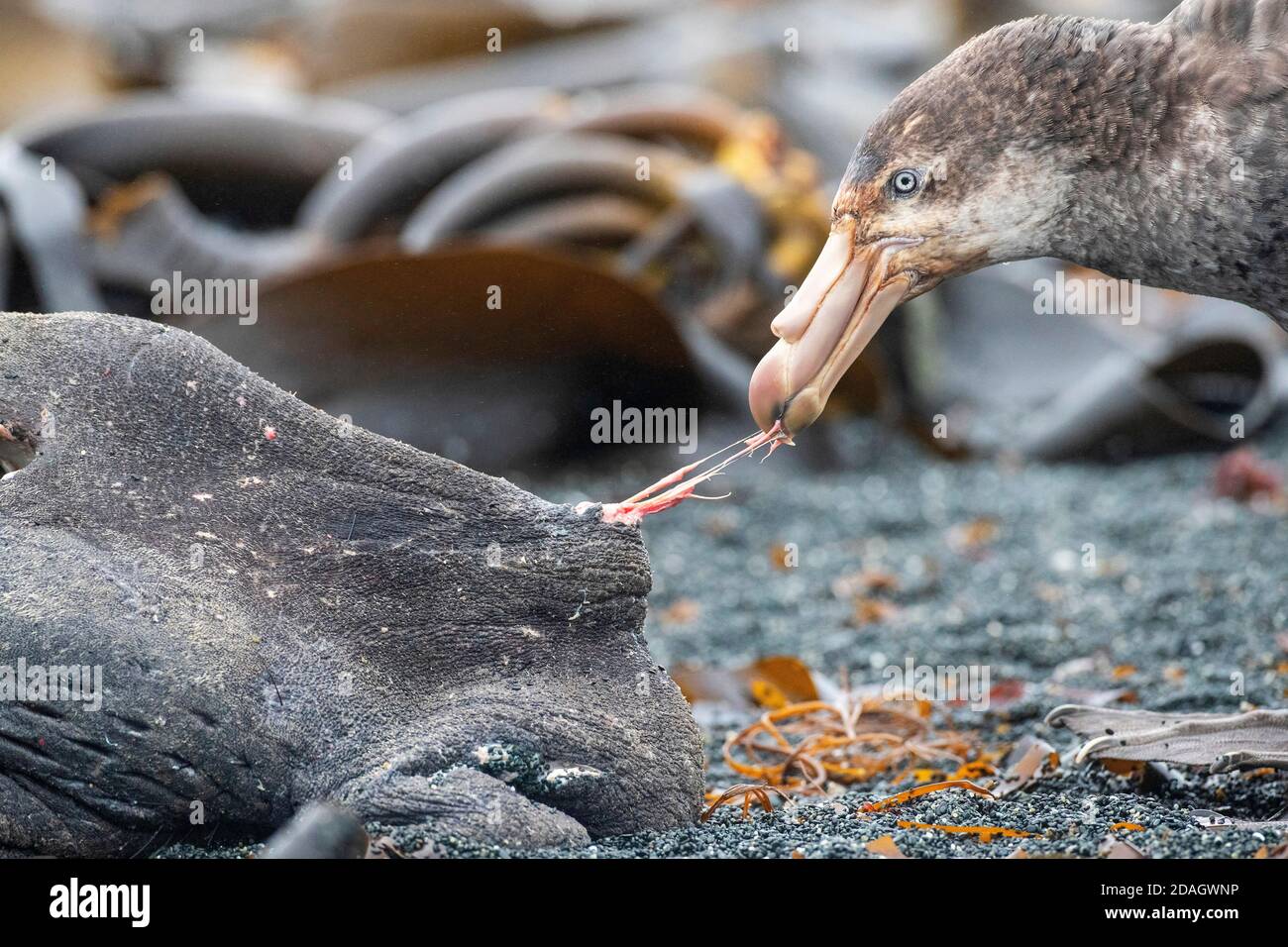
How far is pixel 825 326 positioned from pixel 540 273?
2.10 meters

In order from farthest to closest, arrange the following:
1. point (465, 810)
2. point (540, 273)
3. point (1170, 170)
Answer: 1. point (540, 273)
2. point (1170, 170)
3. point (465, 810)

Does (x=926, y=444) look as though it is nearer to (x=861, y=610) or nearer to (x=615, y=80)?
(x=861, y=610)

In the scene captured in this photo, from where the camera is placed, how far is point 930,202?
265 centimetres

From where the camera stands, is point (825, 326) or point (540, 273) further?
point (540, 273)

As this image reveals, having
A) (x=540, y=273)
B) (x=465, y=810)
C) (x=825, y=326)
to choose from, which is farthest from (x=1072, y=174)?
(x=540, y=273)

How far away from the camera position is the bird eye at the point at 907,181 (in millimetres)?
2645

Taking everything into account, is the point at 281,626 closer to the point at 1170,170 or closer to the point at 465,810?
the point at 465,810

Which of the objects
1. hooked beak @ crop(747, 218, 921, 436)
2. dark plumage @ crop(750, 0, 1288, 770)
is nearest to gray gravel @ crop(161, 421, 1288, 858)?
dark plumage @ crop(750, 0, 1288, 770)

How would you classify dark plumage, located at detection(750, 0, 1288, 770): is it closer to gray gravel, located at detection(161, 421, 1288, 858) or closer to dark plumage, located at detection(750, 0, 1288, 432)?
dark plumage, located at detection(750, 0, 1288, 432)

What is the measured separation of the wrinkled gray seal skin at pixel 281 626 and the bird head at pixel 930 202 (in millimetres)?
502

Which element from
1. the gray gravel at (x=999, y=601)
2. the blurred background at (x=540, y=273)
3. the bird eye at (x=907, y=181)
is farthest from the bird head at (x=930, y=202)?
the blurred background at (x=540, y=273)

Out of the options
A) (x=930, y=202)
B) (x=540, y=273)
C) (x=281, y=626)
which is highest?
(x=540, y=273)

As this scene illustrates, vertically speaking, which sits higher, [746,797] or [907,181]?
[907,181]

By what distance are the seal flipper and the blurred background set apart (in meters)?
1.43
